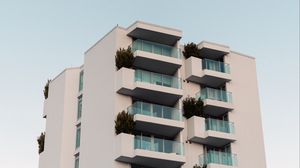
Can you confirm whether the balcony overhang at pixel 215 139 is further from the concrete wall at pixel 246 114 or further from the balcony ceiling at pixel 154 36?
the balcony ceiling at pixel 154 36

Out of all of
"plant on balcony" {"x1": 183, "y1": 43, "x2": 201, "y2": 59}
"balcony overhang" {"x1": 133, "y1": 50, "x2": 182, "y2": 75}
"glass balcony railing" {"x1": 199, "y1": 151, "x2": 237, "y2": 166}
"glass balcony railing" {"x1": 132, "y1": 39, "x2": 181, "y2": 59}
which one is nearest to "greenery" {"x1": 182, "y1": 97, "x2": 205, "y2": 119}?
"balcony overhang" {"x1": 133, "y1": 50, "x2": 182, "y2": 75}

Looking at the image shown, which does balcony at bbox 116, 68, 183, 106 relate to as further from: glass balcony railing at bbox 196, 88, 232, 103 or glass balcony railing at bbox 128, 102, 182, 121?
glass balcony railing at bbox 196, 88, 232, 103

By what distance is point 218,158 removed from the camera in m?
51.2

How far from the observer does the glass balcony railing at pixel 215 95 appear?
178 ft

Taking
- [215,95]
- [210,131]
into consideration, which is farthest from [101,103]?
[215,95]

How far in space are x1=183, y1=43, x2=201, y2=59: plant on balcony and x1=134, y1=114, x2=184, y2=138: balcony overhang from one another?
7.61 metres

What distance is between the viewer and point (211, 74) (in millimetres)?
54500

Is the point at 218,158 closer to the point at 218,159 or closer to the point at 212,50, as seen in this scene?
the point at 218,159

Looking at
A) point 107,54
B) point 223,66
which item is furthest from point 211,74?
point 107,54

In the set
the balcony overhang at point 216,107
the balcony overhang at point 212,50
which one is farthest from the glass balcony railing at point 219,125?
the balcony overhang at point 212,50

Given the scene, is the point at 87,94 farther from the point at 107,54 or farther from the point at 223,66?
the point at 223,66

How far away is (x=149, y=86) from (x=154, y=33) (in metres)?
5.29

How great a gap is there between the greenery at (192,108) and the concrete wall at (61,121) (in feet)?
32.8

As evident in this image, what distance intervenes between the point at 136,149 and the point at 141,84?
5.76 meters
